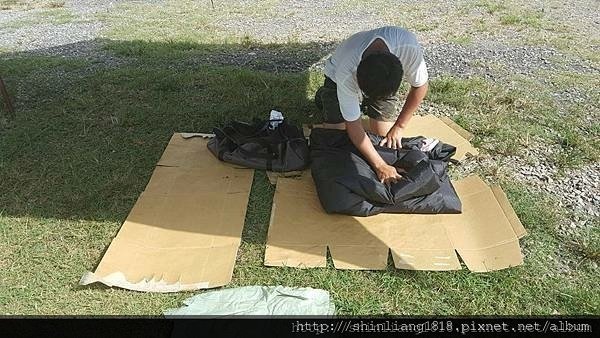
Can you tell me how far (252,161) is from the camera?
3.15 meters

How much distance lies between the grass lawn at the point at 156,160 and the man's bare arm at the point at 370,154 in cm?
58

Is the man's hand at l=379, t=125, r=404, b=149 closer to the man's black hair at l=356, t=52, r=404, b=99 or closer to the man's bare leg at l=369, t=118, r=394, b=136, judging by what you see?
the man's bare leg at l=369, t=118, r=394, b=136

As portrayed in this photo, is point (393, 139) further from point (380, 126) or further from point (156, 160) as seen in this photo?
point (156, 160)

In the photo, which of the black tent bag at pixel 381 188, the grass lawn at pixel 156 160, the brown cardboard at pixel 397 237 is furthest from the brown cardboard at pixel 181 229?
the black tent bag at pixel 381 188

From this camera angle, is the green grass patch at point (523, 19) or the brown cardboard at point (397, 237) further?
the green grass patch at point (523, 19)

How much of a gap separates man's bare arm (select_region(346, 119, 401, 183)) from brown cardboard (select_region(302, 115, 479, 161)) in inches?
29.9

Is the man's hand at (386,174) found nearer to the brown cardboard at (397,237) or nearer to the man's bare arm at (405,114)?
the brown cardboard at (397,237)

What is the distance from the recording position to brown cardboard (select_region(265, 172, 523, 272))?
2.39m

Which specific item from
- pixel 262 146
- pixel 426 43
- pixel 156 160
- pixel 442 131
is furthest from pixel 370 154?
pixel 426 43

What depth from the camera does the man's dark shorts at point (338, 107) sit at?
3.23 m

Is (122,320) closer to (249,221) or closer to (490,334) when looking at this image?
(249,221)

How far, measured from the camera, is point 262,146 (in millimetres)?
3209

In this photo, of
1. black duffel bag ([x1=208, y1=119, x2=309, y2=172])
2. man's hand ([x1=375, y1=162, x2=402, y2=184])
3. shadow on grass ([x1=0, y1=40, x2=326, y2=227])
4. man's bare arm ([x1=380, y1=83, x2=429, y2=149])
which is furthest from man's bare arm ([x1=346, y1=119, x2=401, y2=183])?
shadow on grass ([x1=0, y1=40, x2=326, y2=227])

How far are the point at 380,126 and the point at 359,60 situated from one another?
36.0 inches
